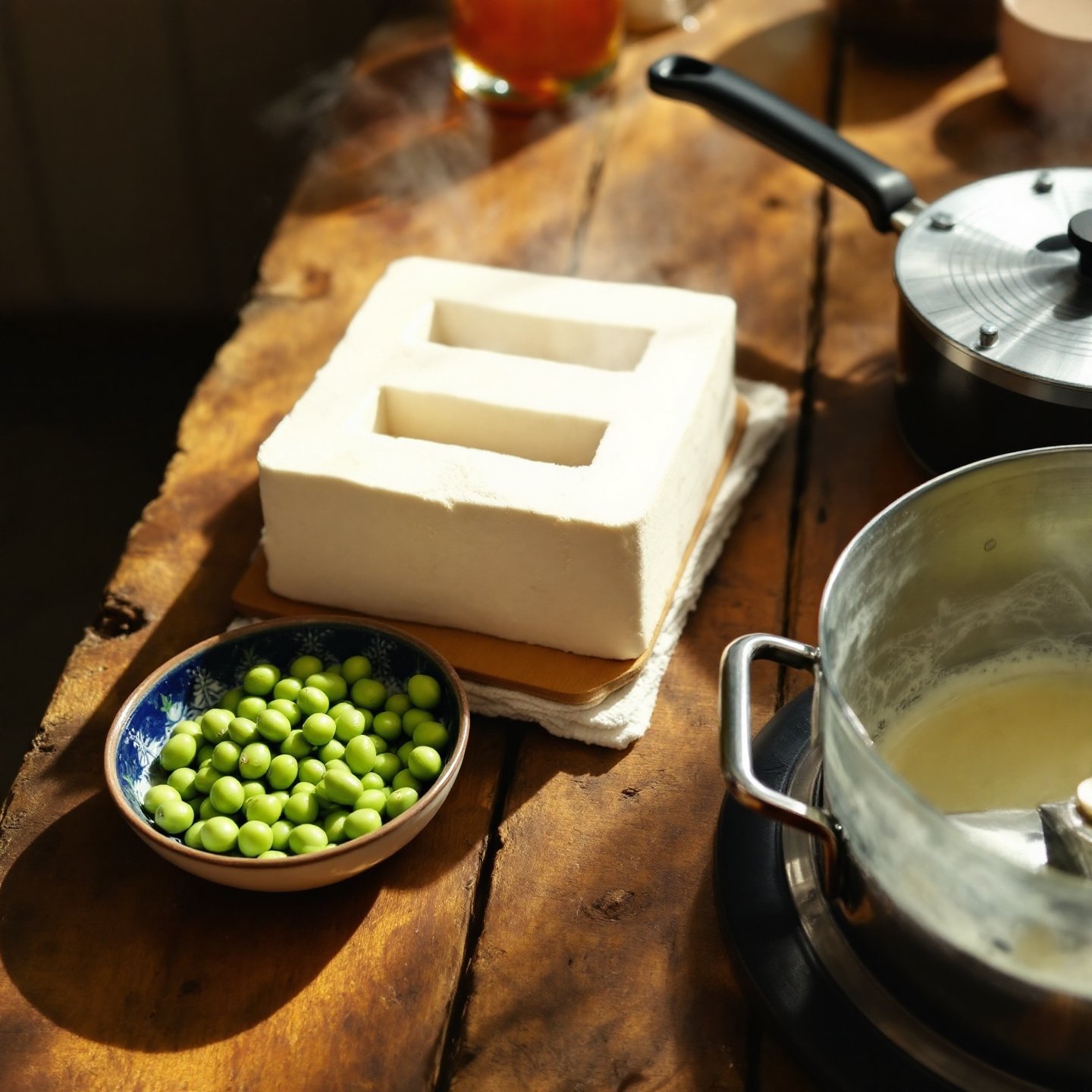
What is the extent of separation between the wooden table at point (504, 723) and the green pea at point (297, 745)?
79 millimetres

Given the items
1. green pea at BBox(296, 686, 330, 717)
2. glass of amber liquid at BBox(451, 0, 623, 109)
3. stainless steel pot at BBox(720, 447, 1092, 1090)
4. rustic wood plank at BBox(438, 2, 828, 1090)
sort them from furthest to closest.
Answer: glass of amber liquid at BBox(451, 0, 623, 109) < green pea at BBox(296, 686, 330, 717) < rustic wood plank at BBox(438, 2, 828, 1090) < stainless steel pot at BBox(720, 447, 1092, 1090)

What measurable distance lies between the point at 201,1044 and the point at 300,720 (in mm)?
188

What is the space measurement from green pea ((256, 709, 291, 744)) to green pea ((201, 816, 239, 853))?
2.5 inches

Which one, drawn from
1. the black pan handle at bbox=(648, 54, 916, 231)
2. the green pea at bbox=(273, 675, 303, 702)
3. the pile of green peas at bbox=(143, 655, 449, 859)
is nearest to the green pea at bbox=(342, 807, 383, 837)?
the pile of green peas at bbox=(143, 655, 449, 859)

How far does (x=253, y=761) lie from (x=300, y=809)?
0.14ft

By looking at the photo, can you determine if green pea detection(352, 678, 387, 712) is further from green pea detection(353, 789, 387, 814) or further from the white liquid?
the white liquid

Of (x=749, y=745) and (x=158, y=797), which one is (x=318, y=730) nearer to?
(x=158, y=797)

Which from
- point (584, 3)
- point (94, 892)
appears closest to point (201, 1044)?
point (94, 892)

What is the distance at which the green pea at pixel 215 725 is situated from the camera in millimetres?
787

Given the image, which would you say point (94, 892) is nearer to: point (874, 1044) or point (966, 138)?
point (874, 1044)

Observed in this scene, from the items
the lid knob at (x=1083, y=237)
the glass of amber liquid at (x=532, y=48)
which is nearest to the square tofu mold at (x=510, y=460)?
the lid knob at (x=1083, y=237)

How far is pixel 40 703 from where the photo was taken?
4.93ft

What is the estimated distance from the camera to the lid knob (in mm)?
862

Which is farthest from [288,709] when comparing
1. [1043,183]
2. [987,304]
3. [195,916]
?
[1043,183]
